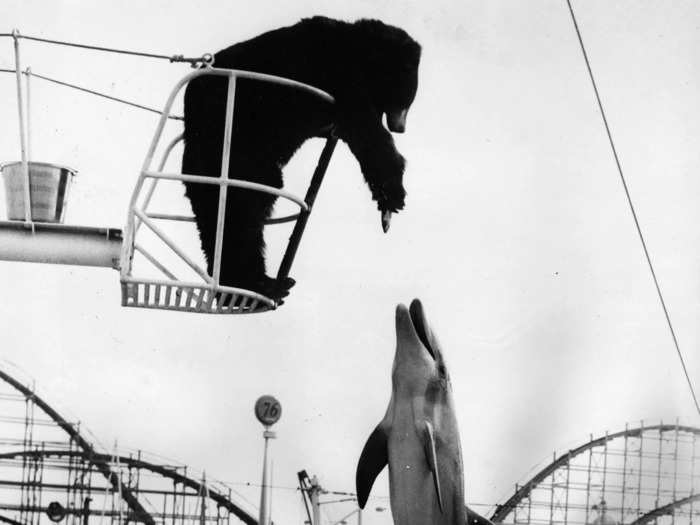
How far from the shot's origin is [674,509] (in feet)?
191

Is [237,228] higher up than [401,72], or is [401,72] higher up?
[401,72]

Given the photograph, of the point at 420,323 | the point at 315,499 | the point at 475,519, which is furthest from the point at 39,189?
the point at 315,499

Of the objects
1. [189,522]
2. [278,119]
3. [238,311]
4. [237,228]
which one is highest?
[278,119]

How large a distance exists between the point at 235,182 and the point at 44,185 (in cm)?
99

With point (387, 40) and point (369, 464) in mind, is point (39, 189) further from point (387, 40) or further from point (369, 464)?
point (369, 464)

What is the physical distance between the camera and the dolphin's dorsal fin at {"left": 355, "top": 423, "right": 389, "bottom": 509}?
7.57m

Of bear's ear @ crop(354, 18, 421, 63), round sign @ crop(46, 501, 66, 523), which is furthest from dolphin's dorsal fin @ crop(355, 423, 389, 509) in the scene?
round sign @ crop(46, 501, 66, 523)

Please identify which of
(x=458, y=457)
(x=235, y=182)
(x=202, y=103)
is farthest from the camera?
(x=458, y=457)

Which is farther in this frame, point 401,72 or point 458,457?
point 458,457

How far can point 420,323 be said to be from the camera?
7938 millimetres

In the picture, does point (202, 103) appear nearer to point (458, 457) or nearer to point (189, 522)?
point (458, 457)

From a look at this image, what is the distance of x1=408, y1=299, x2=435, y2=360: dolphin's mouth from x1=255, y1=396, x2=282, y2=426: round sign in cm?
2042

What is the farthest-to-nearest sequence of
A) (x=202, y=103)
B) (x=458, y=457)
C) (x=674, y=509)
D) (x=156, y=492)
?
(x=674, y=509) → (x=156, y=492) → (x=458, y=457) → (x=202, y=103)

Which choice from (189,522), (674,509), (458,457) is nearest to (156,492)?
(189,522)
